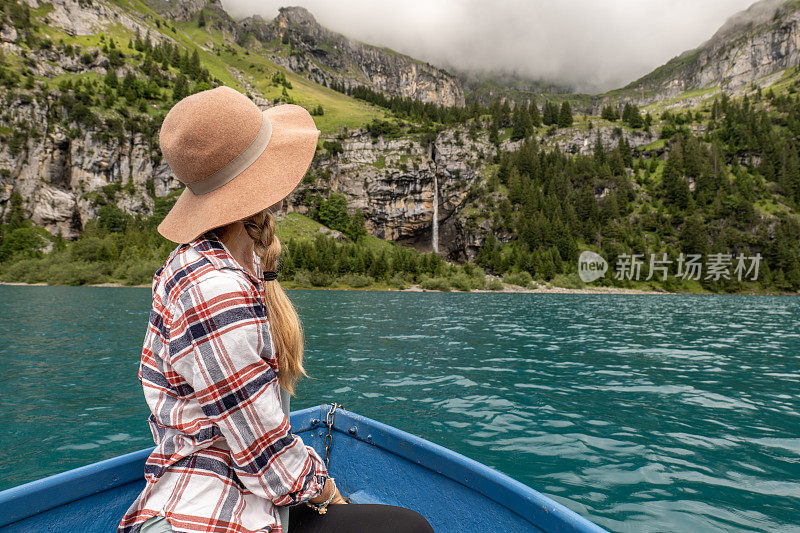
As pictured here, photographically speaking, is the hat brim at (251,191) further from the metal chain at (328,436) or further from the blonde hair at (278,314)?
the metal chain at (328,436)

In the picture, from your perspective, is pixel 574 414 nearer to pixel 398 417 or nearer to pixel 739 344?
pixel 398 417

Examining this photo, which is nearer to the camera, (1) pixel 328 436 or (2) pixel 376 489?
(2) pixel 376 489

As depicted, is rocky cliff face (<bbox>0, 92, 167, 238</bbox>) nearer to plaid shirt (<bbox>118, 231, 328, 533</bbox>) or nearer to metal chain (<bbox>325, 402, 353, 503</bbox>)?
metal chain (<bbox>325, 402, 353, 503</bbox>)

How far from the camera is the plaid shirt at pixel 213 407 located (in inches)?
60.4

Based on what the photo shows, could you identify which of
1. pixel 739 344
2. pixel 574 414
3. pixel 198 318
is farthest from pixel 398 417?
pixel 739 344

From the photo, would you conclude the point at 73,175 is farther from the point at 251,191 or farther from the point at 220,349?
the point at 220,349

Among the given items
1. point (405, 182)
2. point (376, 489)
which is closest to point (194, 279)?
point (376, 489)

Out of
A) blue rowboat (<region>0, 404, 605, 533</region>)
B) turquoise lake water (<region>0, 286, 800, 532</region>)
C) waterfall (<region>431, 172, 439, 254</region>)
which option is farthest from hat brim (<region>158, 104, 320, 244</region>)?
waterfall (<region>431, 172, 439, 254</region>)

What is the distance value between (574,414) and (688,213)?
149 meters

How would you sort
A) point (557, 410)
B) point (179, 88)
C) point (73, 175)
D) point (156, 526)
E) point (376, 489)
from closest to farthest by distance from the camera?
point (156, 526)
point (376, 489)
point (557, 410)
point (73, 175)
point (179, 88)

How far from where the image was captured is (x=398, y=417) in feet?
27.8

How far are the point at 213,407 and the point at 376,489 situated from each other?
2932mm

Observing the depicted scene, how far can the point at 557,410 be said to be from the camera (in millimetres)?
8758

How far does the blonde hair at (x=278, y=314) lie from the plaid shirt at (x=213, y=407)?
0.80 feet
